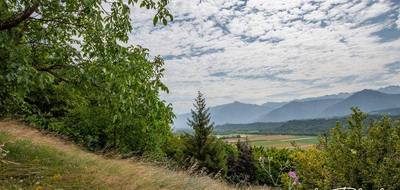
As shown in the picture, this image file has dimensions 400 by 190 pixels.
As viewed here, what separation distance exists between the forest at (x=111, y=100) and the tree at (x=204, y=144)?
273 millimetres

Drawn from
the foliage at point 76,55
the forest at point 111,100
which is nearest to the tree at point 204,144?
the forest at point 111,100

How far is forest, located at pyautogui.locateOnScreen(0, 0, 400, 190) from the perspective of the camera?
9836 mm

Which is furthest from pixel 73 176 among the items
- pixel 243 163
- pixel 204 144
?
pixel 243 163

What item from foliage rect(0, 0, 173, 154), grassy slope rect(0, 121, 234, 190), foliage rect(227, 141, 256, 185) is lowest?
foliage rect(227, 141, 256, 185)

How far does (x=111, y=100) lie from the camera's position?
A: 1041 centimetres

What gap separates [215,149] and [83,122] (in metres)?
19.0

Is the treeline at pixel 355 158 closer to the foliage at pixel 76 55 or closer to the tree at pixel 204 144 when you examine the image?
the foliage at pixel 76 55

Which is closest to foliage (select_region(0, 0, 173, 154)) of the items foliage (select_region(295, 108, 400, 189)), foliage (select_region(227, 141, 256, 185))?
foliage (select_region(295, 108, 400, 189))

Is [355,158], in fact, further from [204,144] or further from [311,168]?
[204,144]

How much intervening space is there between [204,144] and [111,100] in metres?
36.3

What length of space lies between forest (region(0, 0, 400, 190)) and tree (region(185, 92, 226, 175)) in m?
0.27

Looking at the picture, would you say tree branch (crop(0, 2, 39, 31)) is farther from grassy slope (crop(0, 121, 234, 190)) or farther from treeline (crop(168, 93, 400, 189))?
treeline (crop(168, 93, 400, 189))

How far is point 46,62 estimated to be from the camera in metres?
12.6

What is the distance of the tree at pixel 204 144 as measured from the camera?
147 feet
